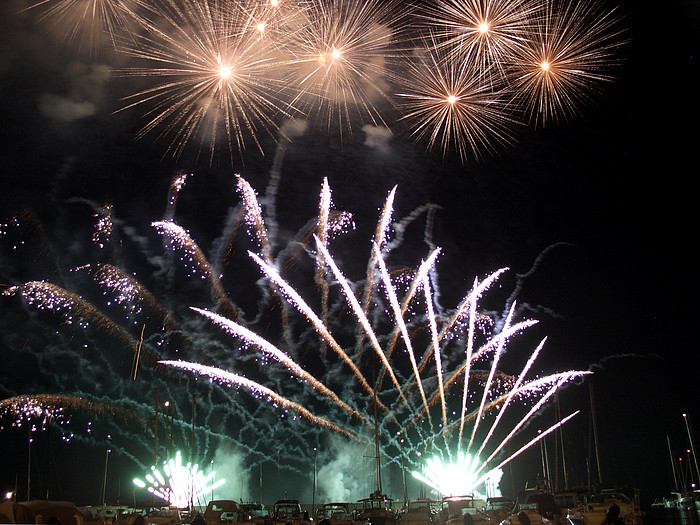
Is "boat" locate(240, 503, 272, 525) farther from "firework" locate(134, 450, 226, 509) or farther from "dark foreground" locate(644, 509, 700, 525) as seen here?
"dark foreground" locate(644, 509, 700, 525)

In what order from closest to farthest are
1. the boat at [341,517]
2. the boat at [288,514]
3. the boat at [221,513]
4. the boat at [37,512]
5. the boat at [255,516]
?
the boat at [37,512] → the boat at [341,517] → the boat at [288,514] → the boat at [255,516] → the boat at [221,513]

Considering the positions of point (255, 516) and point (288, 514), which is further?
point (255, 516)

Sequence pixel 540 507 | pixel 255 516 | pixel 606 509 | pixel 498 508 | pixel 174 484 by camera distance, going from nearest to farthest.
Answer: pixel 606 509
pixel 540 507
pixel 255 516
pixel 498 508
pixel 174 484

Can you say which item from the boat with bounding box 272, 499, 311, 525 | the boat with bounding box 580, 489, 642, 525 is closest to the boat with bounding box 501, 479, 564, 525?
the boat with bounding box 580, 489, 642, 525

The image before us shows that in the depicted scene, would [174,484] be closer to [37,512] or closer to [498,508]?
[498,508]

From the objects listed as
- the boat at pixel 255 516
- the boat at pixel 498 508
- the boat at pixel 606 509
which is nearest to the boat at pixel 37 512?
the boat at pixel 255 516

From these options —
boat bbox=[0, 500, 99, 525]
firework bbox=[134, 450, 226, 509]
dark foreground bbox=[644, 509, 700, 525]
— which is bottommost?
dark foreground bbox=[644, 509, 700, 525]

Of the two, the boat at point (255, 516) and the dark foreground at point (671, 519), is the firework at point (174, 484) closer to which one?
the boat at point (255, 516)


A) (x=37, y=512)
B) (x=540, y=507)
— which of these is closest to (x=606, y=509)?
(x=540, y=507)

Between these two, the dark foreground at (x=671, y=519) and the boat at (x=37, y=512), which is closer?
the boat at (x=37, y=512)

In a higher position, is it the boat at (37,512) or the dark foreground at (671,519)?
the boat at (37,512)

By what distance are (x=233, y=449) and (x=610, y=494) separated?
45.4 meters

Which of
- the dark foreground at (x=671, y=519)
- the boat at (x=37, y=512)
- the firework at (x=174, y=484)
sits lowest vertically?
the dark foreground at (x=671, y=519)

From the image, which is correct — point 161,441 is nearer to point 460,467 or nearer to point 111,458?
point 111,458
